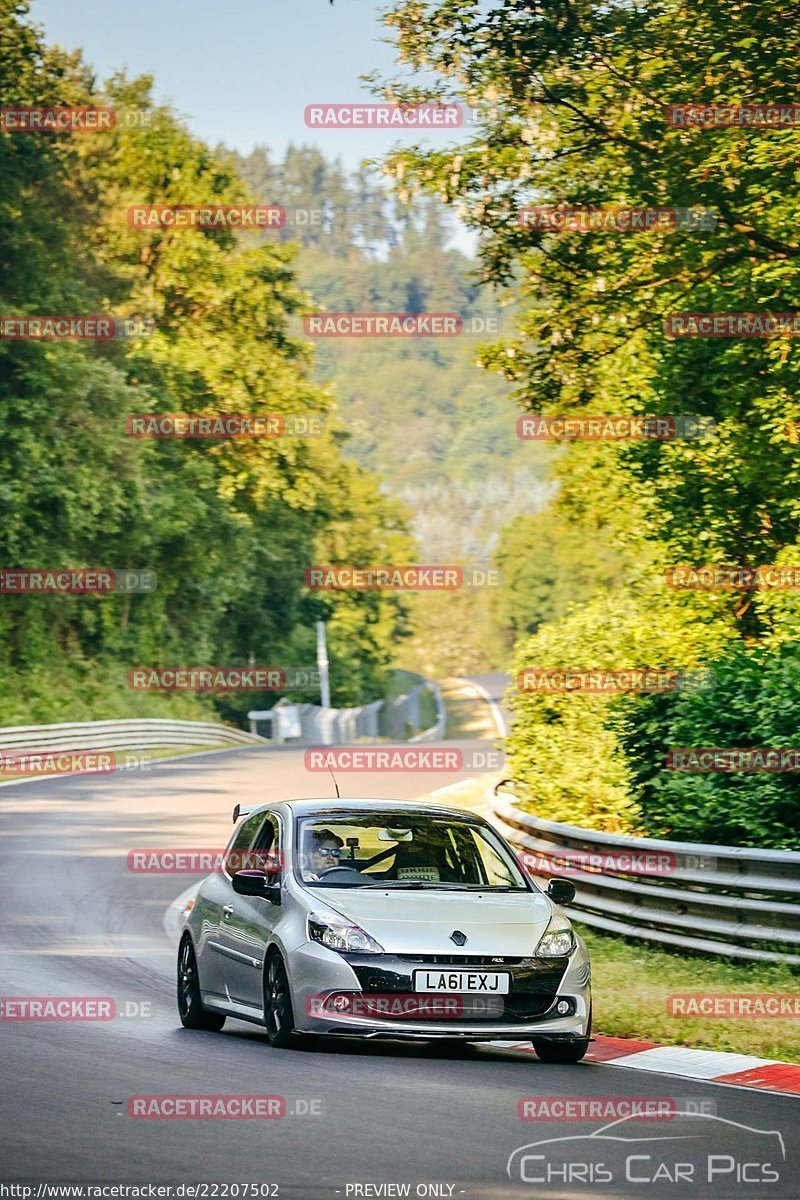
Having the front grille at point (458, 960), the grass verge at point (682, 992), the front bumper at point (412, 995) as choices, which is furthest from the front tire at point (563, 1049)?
the grass verge at point (682, 992)

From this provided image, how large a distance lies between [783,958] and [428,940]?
345cm

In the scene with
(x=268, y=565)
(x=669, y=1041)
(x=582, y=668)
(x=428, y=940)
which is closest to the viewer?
(x=428, y=940)

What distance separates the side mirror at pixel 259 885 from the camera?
10805 millimetres

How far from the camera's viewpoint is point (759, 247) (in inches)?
961

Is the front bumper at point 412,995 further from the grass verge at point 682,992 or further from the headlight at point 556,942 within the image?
the grass verge at point 682,992

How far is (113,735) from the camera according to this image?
154 ft

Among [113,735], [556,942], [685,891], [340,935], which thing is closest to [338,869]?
[340,935]

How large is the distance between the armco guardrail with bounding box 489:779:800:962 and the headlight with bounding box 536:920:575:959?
2.48 m

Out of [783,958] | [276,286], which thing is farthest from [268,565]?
[783,958]

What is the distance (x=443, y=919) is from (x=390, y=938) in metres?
0.35

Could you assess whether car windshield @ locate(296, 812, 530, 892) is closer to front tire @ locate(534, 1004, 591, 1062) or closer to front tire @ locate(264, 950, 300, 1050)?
front tire @ locate(264, 950, 300, 1050)

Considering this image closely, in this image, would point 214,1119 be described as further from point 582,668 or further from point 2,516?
point 2,516

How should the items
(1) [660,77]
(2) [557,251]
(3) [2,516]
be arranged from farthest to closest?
(3) [2,516]
(2) [557,251]
(1) [660,77]

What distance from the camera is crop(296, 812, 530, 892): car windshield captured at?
1085cm
